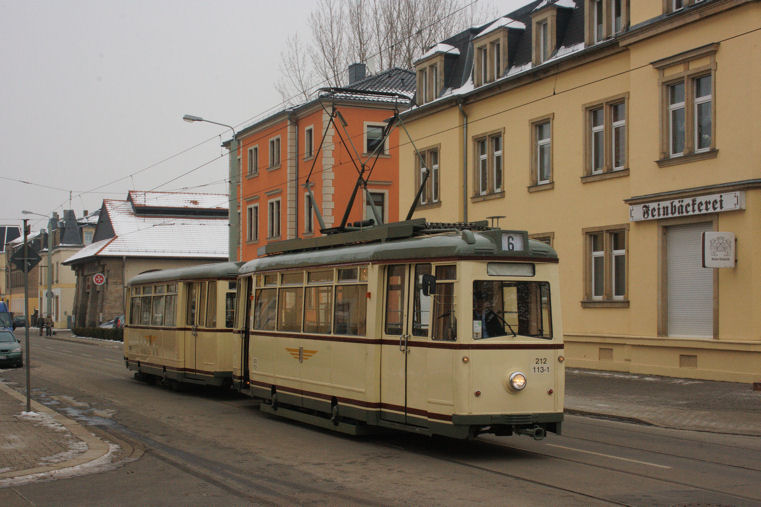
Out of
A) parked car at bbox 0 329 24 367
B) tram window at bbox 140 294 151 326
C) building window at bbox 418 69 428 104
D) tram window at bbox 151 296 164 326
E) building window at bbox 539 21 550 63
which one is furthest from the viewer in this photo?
building window at bbox 418 69 428 104

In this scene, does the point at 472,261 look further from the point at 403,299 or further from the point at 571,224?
the point at 571,224

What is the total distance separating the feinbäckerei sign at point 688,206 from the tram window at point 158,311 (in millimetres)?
11714

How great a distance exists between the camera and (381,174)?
42.9m

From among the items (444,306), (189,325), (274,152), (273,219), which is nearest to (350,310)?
(444,306)

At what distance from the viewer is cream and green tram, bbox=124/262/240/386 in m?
19.3

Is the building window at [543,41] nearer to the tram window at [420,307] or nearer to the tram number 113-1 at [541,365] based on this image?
the tram window at [420,307]

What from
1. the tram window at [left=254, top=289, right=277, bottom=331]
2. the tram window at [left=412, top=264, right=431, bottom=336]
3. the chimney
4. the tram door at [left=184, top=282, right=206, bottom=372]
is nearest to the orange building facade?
the chimney

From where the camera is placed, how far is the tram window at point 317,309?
13.8 meters

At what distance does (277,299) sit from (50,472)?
575 centimetres

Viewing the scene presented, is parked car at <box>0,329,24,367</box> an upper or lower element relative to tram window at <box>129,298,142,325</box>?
lower

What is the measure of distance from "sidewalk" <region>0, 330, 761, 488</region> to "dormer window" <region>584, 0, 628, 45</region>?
A: 29.4 feet

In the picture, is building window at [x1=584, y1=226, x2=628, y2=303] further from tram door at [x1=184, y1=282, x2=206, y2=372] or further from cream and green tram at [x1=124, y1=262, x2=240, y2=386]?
tram door at [x1=184, y1=282, x2=206, y2=372]

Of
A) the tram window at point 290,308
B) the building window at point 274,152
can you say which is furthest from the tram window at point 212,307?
the building window at point 274,152

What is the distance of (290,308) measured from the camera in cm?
1511
